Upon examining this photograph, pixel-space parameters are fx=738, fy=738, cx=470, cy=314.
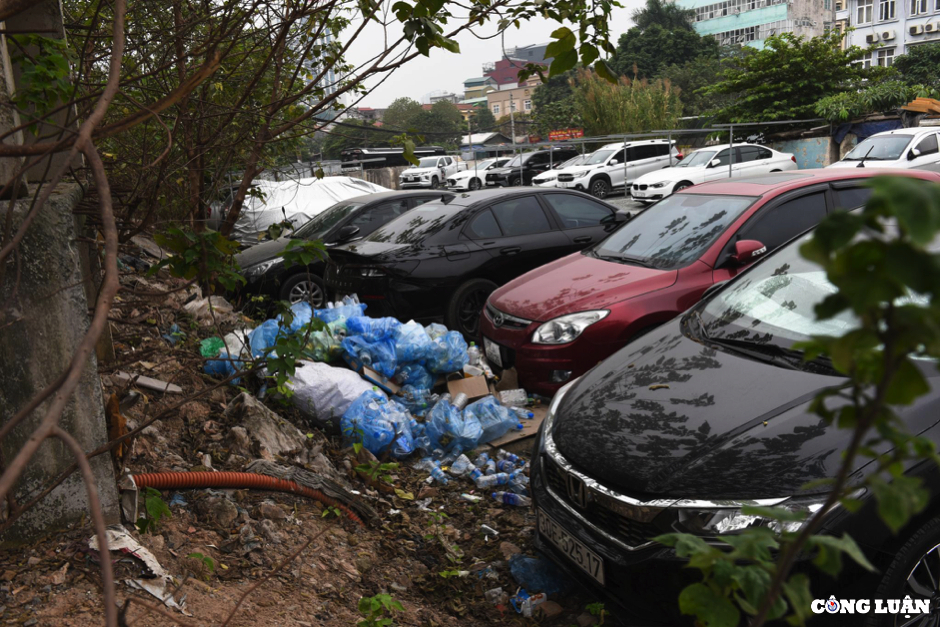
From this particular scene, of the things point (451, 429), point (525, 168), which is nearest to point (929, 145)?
point (525, 168)

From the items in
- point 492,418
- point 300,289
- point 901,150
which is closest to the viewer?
point 492,418

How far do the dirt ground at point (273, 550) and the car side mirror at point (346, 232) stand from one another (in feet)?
15.7

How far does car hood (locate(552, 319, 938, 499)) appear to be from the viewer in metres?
2.53

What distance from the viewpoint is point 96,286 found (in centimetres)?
333

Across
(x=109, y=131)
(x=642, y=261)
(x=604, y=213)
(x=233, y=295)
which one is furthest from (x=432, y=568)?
(x=233, y=295)

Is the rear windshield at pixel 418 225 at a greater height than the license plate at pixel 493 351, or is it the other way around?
the rear windshield at pixel 418 225

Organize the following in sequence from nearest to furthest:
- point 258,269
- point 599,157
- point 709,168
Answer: point 258,269
point 709,168
point 599,157

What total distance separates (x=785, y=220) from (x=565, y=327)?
1.91 m

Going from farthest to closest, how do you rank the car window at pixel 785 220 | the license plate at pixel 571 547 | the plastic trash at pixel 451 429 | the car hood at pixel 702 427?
the car window at pixel 785 220 < the plastic trash at pixel 451 429 < the license plate at pixel 571 547 < the car hood at pixel 702 427

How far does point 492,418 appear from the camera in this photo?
5.13 metres

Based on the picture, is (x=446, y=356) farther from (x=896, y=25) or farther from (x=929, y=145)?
(x=896, y=25)

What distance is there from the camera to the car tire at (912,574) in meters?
2.41

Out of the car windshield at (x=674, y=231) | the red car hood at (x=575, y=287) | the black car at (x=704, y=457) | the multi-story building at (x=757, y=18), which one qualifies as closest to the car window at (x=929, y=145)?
the car windshield at (x=674, y=231)

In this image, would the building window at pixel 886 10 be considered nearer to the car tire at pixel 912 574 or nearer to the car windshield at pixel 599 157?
the car windshield at pixel 599 157
